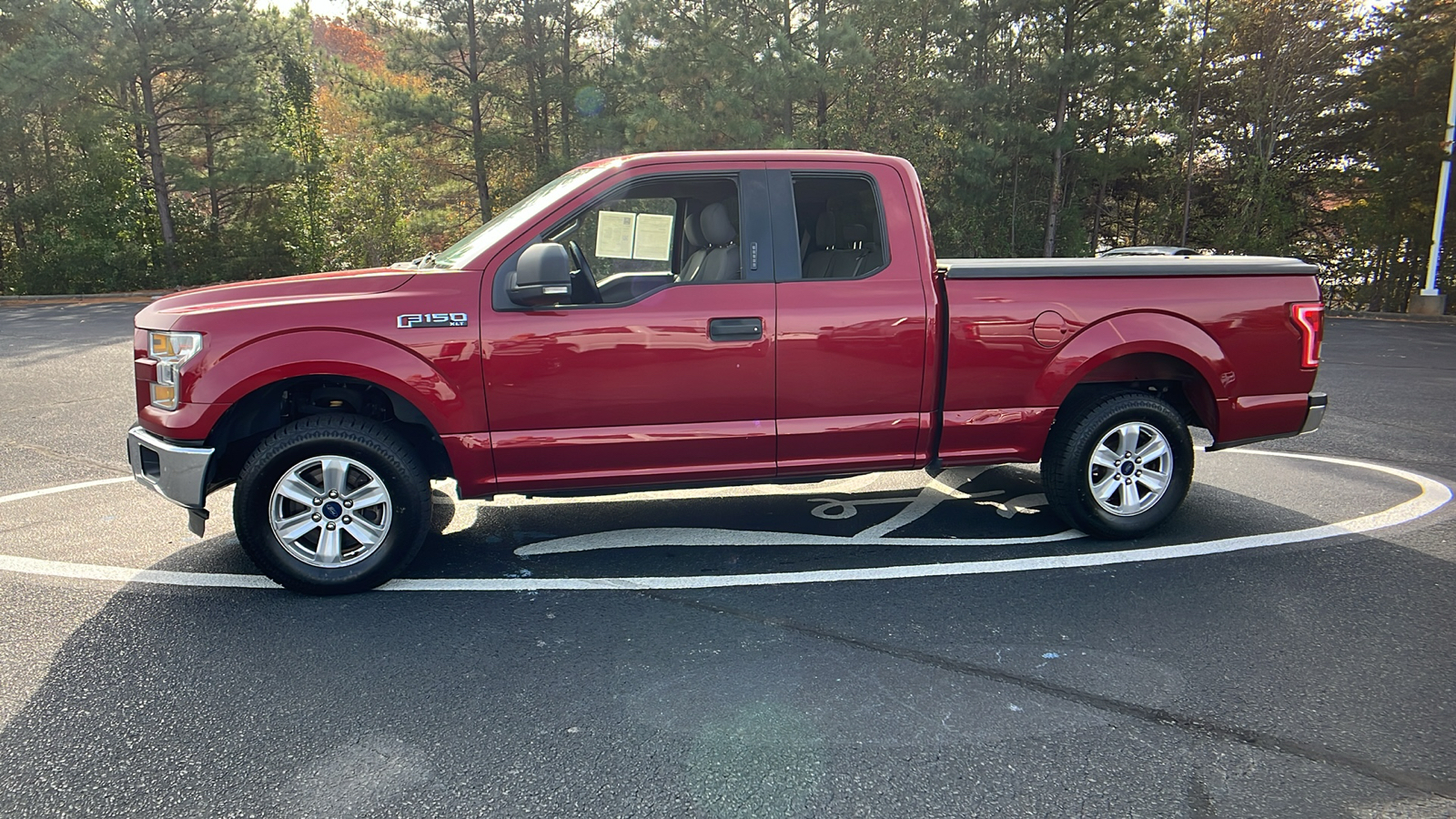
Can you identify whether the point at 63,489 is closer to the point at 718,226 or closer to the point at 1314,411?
the point at 718,226

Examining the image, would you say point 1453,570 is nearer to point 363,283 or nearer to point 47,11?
Answer: point 363,283

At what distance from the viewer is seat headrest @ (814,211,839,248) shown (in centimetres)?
465

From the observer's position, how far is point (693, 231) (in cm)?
468

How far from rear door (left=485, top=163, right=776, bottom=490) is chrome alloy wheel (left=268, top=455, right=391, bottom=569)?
60 centimetres

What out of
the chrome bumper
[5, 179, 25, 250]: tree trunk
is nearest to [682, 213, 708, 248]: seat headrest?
the chrome bumper

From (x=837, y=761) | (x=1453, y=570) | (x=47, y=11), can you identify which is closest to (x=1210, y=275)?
(x=1453, y=570)

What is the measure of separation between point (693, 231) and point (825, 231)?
75 cm

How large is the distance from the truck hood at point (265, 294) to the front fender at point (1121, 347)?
321cm

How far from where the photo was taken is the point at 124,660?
3207mm

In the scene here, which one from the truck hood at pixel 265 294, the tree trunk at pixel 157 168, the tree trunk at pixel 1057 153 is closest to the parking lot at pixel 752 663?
the truck hood at pixel 265 294

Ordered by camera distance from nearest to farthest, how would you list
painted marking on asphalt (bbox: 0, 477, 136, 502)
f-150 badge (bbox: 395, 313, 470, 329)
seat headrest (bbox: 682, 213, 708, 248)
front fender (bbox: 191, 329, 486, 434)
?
front fender (bbox: 191, 329, 486, 434), f-150 badge (bbox: 395, 313, 470, 329), seat headrest (bbox: 682, 213, 708, 248), painted marking on asphalt (bbox: 0, 477, 136, 502)

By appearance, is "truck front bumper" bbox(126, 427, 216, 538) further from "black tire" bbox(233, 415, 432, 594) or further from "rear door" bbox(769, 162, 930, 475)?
"rear door" bbox(769, 162, 930, 475)

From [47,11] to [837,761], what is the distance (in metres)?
29.4

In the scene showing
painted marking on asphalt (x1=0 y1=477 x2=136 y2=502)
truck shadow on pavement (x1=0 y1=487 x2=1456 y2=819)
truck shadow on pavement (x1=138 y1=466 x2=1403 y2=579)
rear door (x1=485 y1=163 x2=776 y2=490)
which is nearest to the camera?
truck shadow on pavement (x1=0 y1=487 x2=1456 y2=819)
